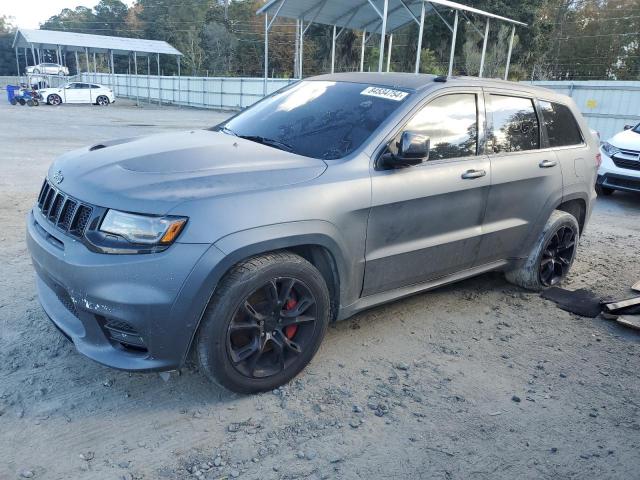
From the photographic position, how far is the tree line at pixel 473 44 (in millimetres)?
34375

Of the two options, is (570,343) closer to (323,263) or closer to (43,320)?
(323,263)

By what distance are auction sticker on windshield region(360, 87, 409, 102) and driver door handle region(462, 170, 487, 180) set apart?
0.71 metres

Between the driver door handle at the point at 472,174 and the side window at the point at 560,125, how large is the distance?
3.65 feet

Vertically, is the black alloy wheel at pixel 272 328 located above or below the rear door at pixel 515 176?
below

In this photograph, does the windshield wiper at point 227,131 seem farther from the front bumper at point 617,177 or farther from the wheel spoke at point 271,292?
the front bumper at point 617,177

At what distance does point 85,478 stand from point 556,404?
2569mm

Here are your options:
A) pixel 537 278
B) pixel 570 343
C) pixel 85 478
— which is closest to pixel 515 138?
pixel 537 278

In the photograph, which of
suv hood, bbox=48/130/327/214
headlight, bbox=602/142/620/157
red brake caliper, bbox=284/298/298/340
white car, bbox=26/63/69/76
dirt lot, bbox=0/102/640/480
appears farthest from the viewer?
white car, bbox=26/63/69/76

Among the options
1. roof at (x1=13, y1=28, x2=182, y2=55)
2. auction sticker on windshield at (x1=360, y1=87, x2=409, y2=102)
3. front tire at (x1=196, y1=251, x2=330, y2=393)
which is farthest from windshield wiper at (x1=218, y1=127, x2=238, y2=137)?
roof at (x1=13, y1=28, x2=182, y2=55)

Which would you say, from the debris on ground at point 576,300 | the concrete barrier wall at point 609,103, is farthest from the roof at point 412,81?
the concrete barrier wall at point 609,103

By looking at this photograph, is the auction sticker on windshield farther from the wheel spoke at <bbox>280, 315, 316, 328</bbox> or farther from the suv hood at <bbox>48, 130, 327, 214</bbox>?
the wheel spoke at <bbox>280, 315, 316, 328</bbox>

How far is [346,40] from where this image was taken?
137ft

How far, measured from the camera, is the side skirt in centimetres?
347

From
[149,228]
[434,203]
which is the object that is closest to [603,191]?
[434,203]
